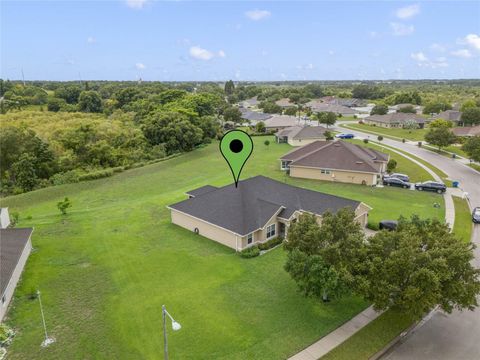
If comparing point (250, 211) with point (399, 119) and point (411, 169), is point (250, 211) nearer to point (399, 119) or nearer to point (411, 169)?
point (411, 169)

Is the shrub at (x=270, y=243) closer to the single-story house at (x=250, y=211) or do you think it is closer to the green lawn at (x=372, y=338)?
the single-story house at (x=250, y=211)

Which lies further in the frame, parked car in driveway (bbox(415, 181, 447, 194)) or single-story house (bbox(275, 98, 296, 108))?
single-story house (bbox(275, 98, 296, 108))

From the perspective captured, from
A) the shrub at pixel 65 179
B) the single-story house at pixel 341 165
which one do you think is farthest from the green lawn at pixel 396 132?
the shrub at pixel 65 179

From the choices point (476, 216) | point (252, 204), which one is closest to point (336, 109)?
point (476, 216)

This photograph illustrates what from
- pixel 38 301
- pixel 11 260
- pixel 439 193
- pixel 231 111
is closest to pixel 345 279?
pixel 38 301

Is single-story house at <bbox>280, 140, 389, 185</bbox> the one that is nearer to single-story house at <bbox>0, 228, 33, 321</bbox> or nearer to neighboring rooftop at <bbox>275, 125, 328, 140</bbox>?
neighboring rooftop at <bbox>275, 125, 328, 140</bbox>

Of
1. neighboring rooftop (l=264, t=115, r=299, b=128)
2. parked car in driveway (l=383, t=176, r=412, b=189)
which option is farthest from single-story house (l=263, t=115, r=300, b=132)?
parked car in driveway (l=383, t=176, r=412, b=189)

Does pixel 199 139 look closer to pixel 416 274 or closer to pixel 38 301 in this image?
pixel 38 301
